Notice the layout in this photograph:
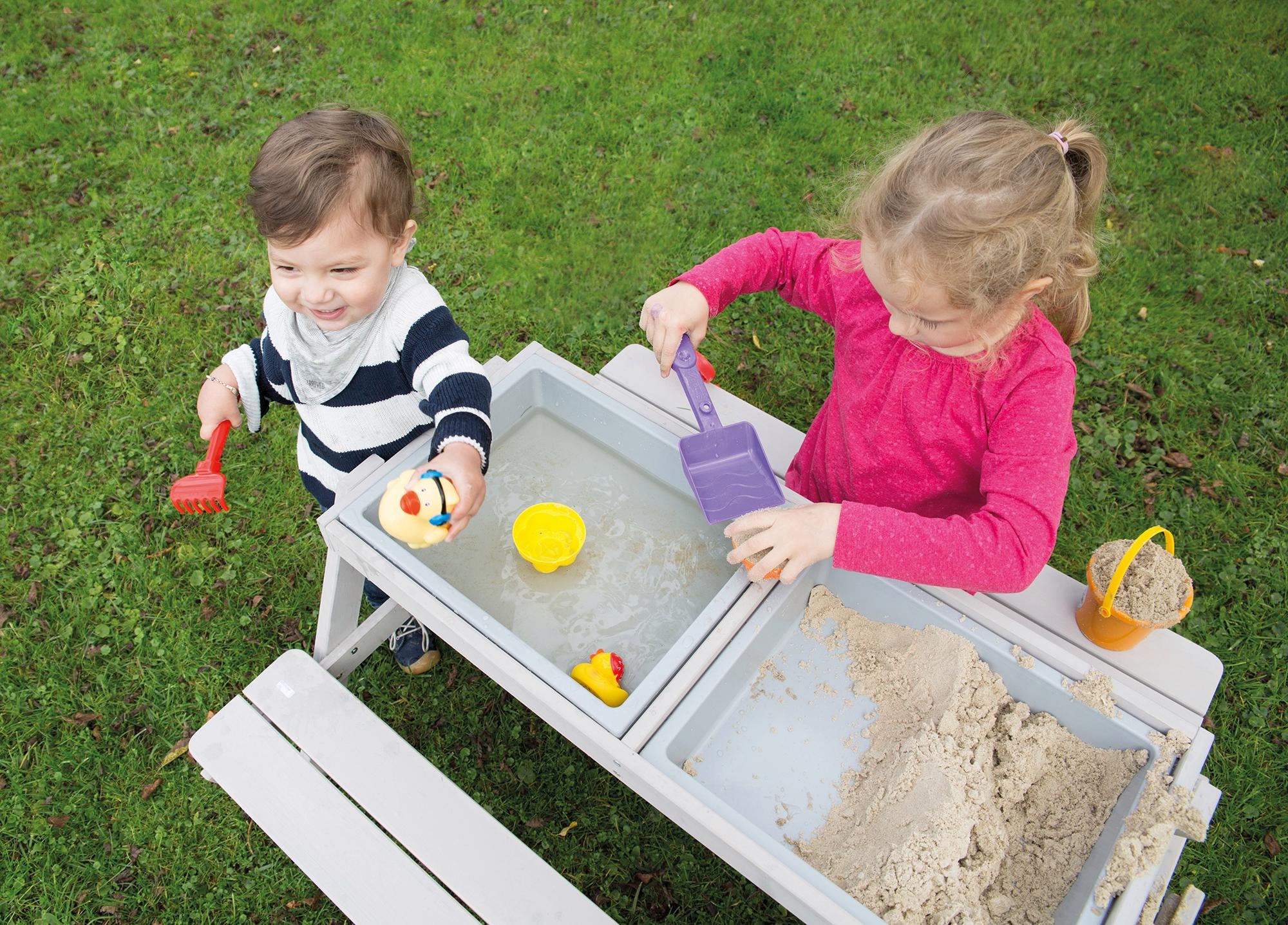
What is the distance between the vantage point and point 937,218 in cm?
129

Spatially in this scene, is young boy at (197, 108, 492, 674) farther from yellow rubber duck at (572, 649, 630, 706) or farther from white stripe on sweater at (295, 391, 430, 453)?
yellow rubber duck at (572, 649, 630, 706)

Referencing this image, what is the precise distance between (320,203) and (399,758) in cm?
106

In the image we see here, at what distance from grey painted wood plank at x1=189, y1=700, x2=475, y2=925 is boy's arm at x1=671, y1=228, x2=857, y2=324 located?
1172mm

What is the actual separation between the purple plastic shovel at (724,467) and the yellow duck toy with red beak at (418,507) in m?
0.50

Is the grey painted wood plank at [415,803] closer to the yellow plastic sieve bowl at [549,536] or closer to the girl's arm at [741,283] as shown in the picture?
the yellow plastic sieve bowl at [549,536]

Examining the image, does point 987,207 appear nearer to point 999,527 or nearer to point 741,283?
point 999,527

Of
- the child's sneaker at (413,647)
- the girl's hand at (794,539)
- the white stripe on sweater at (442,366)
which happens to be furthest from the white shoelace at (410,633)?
the girl's hand at (794,539)

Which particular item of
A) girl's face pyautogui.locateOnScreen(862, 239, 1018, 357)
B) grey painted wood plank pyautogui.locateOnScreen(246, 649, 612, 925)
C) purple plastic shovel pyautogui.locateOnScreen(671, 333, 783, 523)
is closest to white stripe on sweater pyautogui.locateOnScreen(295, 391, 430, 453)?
grey painted wood plank pyautogui.locateOnScreen(246, 649, 612, 925)

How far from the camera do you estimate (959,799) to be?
1328 millimetres

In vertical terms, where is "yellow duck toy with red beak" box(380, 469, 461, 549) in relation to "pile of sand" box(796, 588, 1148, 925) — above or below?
above

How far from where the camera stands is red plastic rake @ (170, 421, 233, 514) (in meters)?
1.66

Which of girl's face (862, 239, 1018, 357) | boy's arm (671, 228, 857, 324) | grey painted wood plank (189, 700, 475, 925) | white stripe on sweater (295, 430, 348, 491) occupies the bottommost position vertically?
grey painted wood plank (189, 700, 475, 925)

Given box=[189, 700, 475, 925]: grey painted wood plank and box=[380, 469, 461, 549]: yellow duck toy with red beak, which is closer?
box=[380, 469, 461, 549]: yellow duck toy with red beak

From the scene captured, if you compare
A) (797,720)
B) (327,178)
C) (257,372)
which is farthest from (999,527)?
(257,372)
